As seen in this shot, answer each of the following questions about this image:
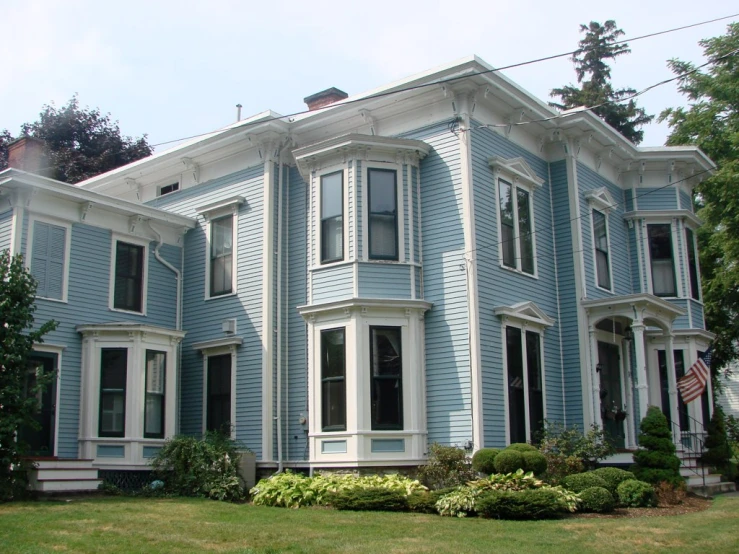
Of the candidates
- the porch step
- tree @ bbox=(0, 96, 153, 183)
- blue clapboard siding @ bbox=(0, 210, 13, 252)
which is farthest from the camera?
tree @ bbox=(0, 96, 153, 183)

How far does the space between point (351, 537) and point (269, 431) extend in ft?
25.3

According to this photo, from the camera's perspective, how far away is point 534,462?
14.7m

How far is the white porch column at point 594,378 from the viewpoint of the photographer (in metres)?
18.6

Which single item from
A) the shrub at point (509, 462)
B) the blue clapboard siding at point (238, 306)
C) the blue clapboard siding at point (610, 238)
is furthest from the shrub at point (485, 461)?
the blue clapboard siding at point (610, 238)

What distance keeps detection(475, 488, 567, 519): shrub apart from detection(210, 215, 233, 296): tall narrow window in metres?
9.29

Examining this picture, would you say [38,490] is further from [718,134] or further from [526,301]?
[718,134]

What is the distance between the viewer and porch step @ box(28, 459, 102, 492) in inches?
604

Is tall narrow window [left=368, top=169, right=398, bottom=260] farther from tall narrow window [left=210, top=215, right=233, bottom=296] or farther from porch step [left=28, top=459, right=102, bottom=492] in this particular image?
porch step [left=28, top=459, right=102, bottom=492]

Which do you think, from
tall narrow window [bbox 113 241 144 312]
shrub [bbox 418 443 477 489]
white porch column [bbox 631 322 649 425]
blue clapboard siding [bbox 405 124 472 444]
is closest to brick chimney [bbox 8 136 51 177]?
tall narrow window [bbox 113 241 144 312]

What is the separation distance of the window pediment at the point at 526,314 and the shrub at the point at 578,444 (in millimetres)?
2233

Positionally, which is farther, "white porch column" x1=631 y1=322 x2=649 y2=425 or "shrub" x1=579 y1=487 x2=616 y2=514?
"white porch column" x1=631 y1=322 x2=649 y2=425

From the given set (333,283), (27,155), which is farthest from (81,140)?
(333,283)

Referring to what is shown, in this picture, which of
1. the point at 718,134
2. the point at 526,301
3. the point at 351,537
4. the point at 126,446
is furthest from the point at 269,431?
the point at 718,134

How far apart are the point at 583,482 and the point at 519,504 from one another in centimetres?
219
